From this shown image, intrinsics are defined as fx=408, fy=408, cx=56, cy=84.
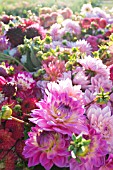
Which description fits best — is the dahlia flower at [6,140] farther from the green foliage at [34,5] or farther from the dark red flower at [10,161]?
the green foliage at [34,5]

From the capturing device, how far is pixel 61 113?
35.9 inches

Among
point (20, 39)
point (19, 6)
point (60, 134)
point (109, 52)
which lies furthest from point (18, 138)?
point (19, 6)

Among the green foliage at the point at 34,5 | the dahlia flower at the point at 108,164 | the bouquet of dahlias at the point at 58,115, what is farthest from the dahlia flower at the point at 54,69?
the green foliage at the point at 34,5

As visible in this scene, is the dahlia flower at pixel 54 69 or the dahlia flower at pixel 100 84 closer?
the dahlia flower at pixel 100 84

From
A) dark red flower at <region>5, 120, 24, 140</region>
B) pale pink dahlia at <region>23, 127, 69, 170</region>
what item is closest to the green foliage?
dark red flower at <region>5, 120, 24, 140</region>

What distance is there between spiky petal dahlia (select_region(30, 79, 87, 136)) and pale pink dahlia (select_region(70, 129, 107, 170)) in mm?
33

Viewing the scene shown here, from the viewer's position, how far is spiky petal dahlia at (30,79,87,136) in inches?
35.3

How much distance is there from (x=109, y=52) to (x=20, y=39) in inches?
20.1

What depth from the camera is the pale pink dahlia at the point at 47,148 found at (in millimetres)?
906

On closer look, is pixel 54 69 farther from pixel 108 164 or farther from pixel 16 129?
pixel 108 164

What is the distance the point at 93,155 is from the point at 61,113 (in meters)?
0.12

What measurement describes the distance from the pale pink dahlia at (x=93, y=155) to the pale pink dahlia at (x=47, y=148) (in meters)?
0.03

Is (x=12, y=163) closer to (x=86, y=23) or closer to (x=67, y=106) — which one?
(x=67, y=106)

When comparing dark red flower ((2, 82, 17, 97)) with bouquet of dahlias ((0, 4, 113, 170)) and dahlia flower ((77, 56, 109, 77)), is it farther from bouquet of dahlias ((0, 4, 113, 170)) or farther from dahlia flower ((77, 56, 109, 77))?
dahlia flower ((77, 56, 109, 77))
